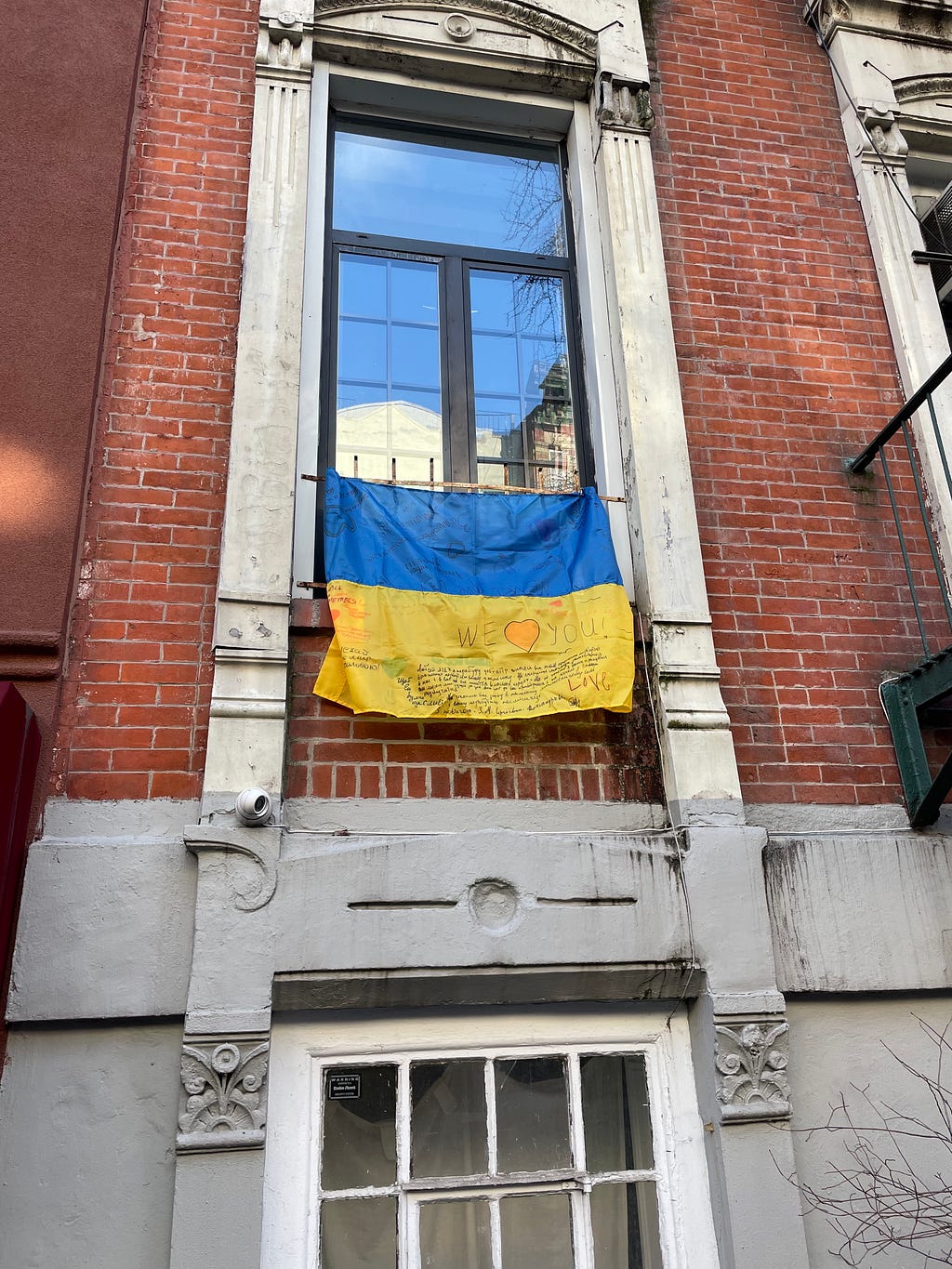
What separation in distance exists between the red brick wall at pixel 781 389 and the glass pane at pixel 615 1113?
120cm

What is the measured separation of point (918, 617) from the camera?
438cm

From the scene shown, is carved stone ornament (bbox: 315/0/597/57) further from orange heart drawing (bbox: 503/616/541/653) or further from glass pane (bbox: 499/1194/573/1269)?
glass pane (bbox: 499/1194/573/1269)

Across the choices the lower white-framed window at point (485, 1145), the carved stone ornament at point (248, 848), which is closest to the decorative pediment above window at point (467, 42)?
the carved stone ornament at point (248, 848)

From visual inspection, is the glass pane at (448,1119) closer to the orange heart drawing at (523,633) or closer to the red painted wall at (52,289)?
the orange heart drawing at (523,633)

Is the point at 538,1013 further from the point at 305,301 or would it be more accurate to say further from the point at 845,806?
the point at 305,301

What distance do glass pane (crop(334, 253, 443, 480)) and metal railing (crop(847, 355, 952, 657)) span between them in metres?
2.05

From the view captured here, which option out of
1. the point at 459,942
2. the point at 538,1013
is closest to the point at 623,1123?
the point at 538,1013

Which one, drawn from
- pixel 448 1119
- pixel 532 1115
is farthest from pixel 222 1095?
pixel 532 1115

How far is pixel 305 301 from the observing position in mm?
4605

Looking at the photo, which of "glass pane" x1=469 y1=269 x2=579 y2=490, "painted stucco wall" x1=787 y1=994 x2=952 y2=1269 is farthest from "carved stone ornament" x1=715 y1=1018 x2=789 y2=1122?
"glass pane" x1=469 y1=269 x2=579 y2=490

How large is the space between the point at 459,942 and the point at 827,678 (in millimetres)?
2028

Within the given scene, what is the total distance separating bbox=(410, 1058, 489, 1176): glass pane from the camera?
11.4 ft

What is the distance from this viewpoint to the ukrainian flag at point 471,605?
3.87m

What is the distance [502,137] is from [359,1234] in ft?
17.4
